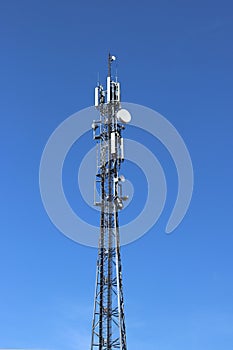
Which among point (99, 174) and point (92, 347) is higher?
point (99, 174)

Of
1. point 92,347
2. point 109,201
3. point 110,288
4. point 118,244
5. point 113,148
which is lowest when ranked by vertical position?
point 92,347

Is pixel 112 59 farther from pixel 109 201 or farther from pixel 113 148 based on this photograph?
pixel 109 201

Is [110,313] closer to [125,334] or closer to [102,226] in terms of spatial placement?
[125,334]

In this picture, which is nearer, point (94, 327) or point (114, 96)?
point (94, 327)

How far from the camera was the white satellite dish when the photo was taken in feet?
162

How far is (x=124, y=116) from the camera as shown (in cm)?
4934

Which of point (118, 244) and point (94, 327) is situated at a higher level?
point (118, 244)

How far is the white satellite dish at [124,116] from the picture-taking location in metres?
49.3

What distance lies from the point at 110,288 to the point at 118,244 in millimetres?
3122

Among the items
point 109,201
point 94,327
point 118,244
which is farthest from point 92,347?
point 109,201

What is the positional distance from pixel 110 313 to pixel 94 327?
152 centimetres

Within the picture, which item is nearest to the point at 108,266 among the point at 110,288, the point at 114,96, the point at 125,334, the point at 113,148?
the point at 110,288

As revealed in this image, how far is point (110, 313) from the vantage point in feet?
149

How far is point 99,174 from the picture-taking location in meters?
48.9
